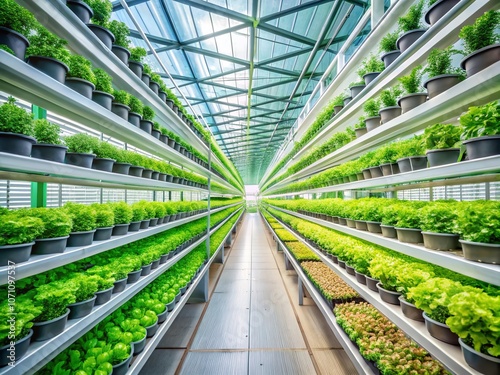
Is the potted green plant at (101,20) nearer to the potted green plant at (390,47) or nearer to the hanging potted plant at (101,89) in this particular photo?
the hanging potted plant at (101,89)

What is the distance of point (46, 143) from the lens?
1316 millimetres

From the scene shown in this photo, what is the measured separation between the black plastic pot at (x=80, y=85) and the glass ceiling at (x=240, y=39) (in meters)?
1.94

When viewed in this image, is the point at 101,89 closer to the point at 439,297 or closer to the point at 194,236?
the point at 439,297

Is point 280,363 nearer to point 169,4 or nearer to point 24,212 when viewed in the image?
point 24,212

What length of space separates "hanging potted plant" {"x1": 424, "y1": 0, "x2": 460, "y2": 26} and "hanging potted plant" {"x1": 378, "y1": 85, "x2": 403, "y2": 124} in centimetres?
49

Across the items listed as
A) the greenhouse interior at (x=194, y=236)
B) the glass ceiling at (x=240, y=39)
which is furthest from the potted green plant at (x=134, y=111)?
the glass ceiling at (x=240, y=39)

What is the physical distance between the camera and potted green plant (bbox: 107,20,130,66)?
1.97 meters

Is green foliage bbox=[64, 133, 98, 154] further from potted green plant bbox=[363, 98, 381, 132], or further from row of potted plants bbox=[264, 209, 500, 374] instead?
potted green plant bbox=[363, 98, 381, 132]

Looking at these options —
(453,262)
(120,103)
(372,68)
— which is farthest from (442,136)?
(120,103)

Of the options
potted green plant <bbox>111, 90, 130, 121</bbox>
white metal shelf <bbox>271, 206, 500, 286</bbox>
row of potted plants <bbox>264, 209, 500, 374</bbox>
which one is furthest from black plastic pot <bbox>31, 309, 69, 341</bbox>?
white metal shelf <bbox>271, 206, 500, 286</bbox>

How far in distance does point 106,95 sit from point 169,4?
158 inches

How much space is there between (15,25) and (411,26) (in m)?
2.41

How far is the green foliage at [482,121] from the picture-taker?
1.07 meters

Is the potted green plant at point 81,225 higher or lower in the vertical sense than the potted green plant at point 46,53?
lower
